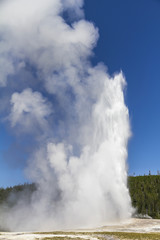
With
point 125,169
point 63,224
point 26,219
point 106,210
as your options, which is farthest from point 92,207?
point 26,219

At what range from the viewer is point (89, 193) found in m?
52.3

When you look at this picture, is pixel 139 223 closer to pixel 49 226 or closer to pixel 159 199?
pixel 49 226

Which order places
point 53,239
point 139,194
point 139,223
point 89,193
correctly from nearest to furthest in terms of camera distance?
1. point 53,239
2. point 139,223
3. point 89,193
4. point 139,194

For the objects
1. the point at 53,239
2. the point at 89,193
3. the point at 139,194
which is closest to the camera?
the point at 53,239

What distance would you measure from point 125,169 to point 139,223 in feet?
48.6

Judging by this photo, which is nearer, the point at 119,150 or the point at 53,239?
the point at 53,239

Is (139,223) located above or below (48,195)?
below

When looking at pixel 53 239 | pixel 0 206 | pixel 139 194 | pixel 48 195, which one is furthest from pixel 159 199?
pixel 53 239

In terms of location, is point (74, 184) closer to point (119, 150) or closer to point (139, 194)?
point (119, 150)

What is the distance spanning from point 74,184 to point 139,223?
64.3 ft

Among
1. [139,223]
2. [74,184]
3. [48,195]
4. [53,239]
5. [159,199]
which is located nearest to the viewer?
[53,239]

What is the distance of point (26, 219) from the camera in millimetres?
55125

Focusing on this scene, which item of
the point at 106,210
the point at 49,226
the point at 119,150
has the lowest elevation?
the point at 49,226

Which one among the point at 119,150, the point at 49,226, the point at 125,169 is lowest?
the point at 49,226
